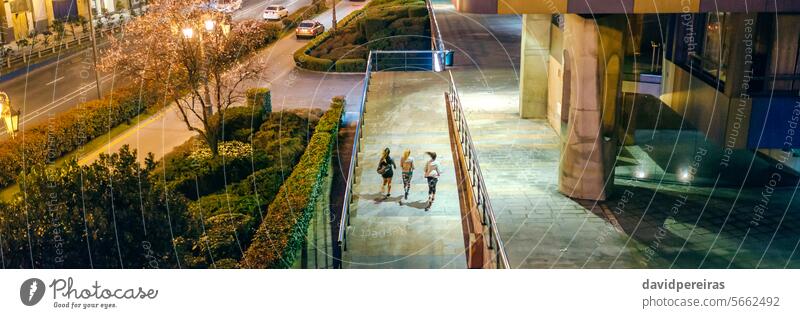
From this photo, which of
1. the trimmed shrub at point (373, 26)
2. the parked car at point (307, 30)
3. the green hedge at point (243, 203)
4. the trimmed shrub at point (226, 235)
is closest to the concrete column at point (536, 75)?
the green hedge at point (243, 203)

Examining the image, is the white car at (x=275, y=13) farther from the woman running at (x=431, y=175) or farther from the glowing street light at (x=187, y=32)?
the woman running at (x=431, y=175)

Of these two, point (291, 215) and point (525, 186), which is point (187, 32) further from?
point (525, 186)

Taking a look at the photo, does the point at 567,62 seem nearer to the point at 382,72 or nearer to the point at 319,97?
the point at 382,72

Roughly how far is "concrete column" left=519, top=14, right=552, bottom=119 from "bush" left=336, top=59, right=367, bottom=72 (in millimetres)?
16813

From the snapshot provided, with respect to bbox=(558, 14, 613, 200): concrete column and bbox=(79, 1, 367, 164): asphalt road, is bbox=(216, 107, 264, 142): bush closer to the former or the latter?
bbox=(79, 1, 367, 164): asphalt road

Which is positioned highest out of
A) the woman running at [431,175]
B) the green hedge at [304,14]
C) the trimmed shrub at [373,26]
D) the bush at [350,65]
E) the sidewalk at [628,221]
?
the woman running at [431,175]

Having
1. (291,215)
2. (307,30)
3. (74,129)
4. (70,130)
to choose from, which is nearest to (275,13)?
(307,30)

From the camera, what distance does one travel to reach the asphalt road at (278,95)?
2788 centimetres

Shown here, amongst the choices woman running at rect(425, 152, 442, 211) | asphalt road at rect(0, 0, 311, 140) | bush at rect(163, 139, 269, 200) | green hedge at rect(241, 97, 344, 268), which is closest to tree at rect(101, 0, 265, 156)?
bush at rect(163, 139, 269, 200)

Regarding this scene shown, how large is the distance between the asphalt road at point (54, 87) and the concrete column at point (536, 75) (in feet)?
53.6

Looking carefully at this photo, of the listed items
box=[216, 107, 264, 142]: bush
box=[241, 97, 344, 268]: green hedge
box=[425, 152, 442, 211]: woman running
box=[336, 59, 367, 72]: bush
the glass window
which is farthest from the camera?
box=[336, 59, 367, 72]: bush

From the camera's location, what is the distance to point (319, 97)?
114ft

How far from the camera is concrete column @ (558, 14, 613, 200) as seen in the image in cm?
1564

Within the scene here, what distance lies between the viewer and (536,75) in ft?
76.2
